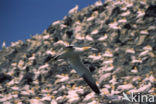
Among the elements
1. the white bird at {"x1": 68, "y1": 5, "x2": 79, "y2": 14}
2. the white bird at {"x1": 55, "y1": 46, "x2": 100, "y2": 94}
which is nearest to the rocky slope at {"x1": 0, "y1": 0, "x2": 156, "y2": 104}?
the white bird at {"x1": 68, "y1": 5, "x2": 79, "y2": 14}

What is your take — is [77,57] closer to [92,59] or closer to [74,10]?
[92,59]

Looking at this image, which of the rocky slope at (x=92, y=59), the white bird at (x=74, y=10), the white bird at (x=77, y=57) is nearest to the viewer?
the white bird at (x=77, y=57)

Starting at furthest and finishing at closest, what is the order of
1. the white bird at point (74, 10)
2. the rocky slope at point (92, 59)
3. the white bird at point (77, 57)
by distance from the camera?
the white bird at point (74, 10) < the rocky slope at point (92, 59) < the white bird at point (77, 57)

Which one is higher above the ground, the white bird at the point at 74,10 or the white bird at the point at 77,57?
the white bird at the point at 74,10

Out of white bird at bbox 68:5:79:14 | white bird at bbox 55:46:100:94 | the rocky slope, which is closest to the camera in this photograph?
white bird at bbox 55:46:100:94

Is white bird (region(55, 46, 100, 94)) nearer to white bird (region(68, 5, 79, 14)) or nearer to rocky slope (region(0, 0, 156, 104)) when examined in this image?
rocky slope (region(0, 0, 156, 104))

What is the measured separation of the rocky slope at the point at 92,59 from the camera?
307 cm

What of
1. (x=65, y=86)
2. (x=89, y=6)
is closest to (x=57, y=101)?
(x=65, y=86)

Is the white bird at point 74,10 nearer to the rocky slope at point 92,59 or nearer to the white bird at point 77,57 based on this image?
the rocky slope at point 92,59

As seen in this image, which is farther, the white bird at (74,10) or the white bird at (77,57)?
the white bird at (74,10)

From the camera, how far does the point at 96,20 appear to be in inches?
196

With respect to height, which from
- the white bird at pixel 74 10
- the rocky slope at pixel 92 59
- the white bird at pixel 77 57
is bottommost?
the white bird at pixel 77 57

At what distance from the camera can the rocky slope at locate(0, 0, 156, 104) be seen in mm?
3074

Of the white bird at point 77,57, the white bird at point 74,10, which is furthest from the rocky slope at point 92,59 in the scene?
the white bird at point 77,57
